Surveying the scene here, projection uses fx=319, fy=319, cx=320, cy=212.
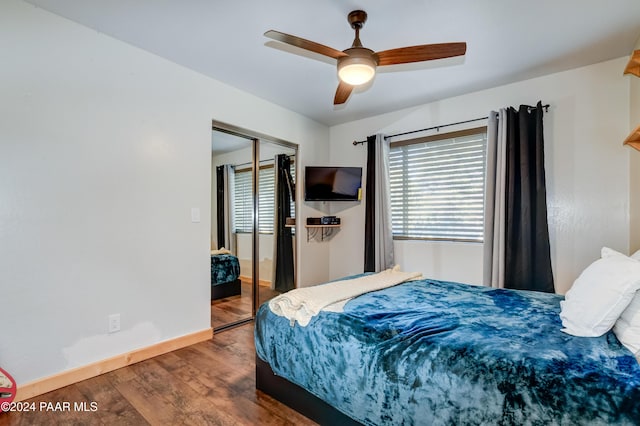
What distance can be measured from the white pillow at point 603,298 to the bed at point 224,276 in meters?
2.89

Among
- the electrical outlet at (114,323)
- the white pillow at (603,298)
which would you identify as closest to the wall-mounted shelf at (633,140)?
the white pillow at (603,298)

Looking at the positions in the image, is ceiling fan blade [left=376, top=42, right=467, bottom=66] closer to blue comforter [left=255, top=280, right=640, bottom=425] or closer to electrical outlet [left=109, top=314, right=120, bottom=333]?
blue comforter [left=255, top=280, right=640, bottom=425]

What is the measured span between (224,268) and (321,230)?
1.59 metres

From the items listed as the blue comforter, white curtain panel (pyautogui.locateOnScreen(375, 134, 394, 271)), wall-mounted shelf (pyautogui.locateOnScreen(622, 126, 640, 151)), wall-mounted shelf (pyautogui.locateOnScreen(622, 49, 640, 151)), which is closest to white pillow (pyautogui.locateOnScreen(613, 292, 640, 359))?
the blue comforter

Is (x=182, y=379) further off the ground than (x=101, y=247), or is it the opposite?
(x=101, y=247)

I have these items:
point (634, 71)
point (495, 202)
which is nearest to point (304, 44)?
point (634, 71)

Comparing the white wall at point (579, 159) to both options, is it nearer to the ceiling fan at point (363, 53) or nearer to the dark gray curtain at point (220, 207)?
the ceiling fan at point (363, 53)

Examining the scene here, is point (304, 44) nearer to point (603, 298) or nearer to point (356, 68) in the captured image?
point (356, 68)

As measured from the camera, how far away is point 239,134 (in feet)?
11.7

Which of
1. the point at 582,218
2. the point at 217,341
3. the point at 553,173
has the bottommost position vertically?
the point at 217,341

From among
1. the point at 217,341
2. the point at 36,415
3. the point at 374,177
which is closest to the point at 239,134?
the point at 374,177

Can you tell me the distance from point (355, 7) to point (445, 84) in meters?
1.60

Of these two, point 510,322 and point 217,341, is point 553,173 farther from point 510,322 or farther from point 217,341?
point 217,341

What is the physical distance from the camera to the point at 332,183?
14.0 ft
